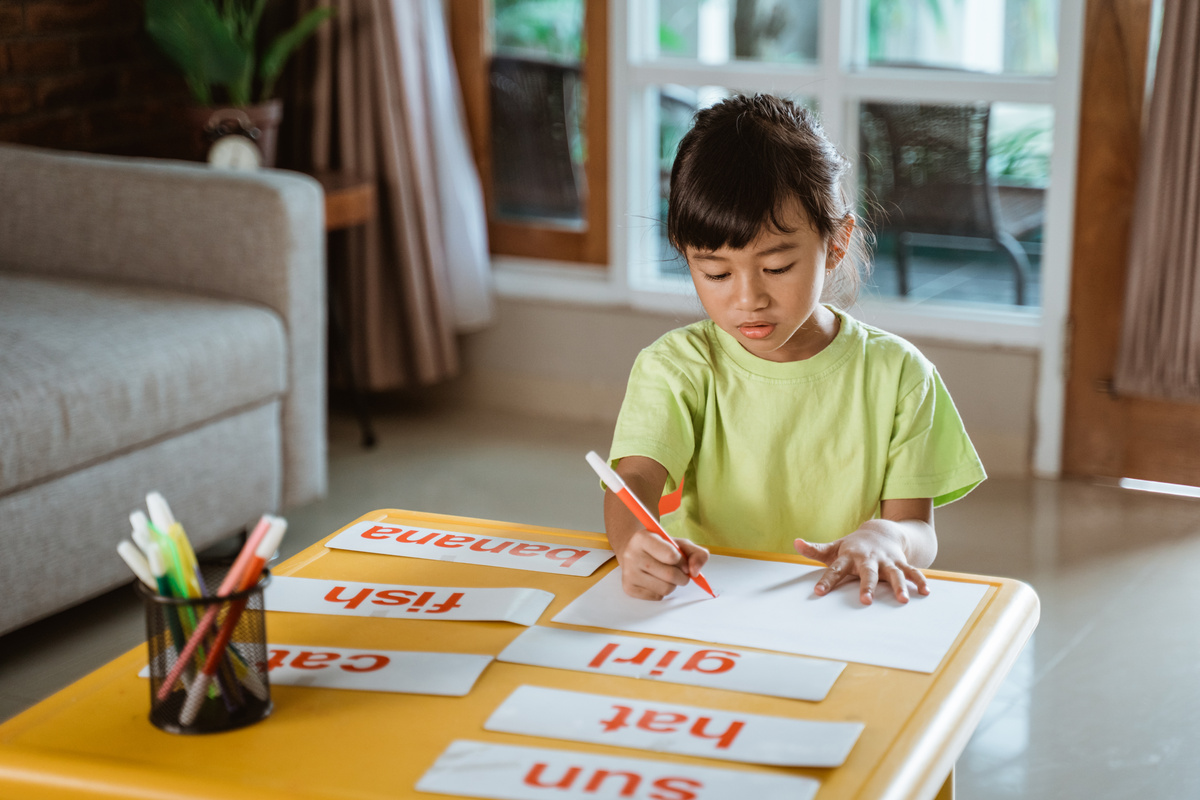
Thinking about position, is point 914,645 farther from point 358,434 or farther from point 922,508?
point 358,434

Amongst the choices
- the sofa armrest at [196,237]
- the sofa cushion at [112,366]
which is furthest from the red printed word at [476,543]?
the sofa armrest at [196,237]

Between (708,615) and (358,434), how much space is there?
7.42ft

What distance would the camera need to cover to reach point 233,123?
2.78 m

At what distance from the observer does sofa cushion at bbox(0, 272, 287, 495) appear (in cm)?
186

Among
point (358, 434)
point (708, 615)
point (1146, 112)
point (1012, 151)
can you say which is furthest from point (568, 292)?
point (708, 615)

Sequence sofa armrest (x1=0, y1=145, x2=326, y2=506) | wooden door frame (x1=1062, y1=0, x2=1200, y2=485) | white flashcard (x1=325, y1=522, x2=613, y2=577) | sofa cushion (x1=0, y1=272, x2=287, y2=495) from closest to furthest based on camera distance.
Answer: white flashcard (x1=325, y1=522, x2=613, y2=577) < sofa cushion (x1=0, y1=272, x2=287, y2=495) < sofa armrest (x1=0, y1=145, x2=326, y2=506) < wooden door frame (x1=1062, y1=0, x2=1200, y2=485)

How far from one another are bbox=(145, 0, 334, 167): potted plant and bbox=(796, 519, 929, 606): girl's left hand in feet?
6.82

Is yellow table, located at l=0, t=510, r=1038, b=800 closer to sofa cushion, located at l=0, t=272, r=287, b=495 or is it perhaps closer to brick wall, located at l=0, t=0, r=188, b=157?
sofa cushion, located at l=0, t=272, r=287, b=495

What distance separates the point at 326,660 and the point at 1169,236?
2089 millimetres

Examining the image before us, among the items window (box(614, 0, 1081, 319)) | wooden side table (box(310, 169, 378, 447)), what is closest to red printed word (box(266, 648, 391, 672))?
wooden side table (box(310, 169, 378, 447))

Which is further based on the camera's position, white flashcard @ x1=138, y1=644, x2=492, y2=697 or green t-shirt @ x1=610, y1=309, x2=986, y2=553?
green t-shirt @ x1=610, y1=309, x2=986, y2=553

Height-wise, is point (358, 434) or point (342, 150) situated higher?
point (342, 150)

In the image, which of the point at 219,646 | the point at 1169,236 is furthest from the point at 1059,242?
the point at 219,646

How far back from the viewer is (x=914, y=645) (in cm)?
92
